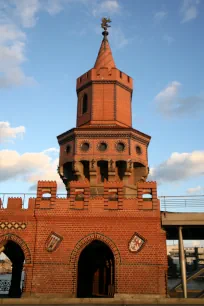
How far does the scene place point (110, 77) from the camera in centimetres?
2558

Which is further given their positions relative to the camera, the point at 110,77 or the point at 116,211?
the point at 110,77

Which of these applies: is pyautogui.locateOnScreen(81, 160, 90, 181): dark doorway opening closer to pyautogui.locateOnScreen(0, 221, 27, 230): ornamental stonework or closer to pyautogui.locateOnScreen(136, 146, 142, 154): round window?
pyautogui.locateOnScreen(136, 146, 142, 154): round window

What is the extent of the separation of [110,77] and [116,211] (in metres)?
12.2

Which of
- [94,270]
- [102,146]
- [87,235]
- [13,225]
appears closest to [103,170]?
[102,146]

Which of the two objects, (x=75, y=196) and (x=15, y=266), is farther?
(x=15, y=266)

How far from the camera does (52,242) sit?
1742 cm

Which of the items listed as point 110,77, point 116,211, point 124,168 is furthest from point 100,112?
point 116,211

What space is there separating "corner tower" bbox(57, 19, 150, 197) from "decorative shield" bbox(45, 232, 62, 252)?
522 cm

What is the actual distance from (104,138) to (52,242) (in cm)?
857

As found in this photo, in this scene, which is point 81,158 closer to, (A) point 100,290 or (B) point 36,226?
(B) point 36,226

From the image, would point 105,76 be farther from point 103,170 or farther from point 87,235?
point 87,235

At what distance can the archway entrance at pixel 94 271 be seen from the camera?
71.5 ft

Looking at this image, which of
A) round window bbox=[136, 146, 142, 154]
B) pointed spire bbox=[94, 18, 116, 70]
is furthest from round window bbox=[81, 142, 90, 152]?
pointed spire bbox=[94, 18, 116, 70]

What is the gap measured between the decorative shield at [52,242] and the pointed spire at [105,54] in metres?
15.0
